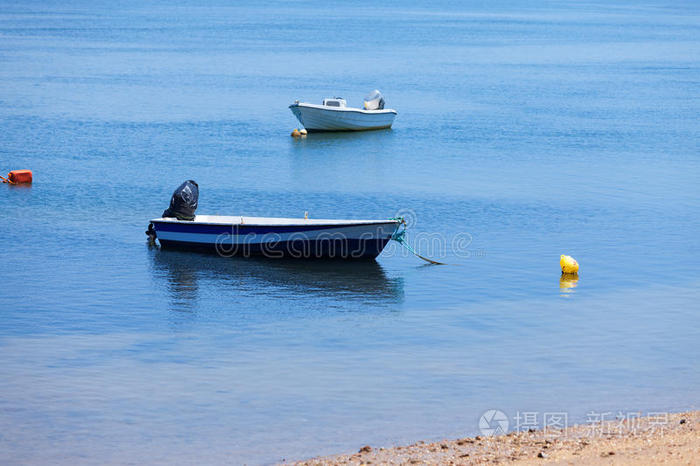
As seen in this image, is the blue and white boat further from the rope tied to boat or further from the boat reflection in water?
the boat reflection in water

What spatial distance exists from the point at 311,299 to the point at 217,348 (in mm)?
4631

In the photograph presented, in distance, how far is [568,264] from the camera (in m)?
27.9

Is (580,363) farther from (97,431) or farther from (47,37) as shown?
(47,37)

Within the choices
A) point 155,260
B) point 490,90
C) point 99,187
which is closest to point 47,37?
point 490,90

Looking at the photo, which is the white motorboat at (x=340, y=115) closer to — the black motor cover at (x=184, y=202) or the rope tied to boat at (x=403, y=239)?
the rope tied to boat at (x=403, y=239)

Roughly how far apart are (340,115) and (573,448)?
4350 cm

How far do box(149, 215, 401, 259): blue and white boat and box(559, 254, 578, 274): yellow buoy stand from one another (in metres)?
4.74

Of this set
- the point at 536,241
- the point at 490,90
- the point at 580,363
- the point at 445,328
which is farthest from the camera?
the point at 490,90

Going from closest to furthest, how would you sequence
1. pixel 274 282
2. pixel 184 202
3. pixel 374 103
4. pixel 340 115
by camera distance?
pixel 274 282
pixel 184 202
pixel 340 115
pixel 374 103

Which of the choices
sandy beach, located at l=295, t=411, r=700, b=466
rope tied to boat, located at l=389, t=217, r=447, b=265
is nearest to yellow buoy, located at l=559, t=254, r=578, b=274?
rope tied to boat, located at l=389, t=217, r=447, b=265

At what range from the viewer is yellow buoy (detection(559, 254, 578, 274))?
2792 cm

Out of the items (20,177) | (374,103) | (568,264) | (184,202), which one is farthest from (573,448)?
(374,103)

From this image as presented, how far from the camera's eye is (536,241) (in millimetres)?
32281

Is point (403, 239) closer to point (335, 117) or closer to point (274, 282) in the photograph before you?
point (274, 282)
